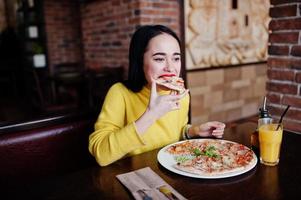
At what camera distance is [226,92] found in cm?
437

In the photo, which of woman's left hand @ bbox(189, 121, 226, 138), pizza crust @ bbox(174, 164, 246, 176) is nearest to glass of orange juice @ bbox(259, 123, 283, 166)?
pizza crust @ bbox(174, 164, 246, 176)

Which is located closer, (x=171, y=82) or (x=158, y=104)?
(x=158, y=104)

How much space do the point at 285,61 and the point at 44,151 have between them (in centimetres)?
151

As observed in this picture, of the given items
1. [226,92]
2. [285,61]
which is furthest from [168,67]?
[226,92]

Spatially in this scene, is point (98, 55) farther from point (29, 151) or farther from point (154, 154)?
point (154, 154)

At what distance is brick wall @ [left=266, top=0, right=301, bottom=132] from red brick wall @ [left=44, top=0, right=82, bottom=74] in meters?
4.07

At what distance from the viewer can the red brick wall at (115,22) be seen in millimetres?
3445

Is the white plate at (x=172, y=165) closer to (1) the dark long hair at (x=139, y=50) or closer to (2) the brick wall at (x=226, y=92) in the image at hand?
(1) the dark long hair at (x=139, y=50)

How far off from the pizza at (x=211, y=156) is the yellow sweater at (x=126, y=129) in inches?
6.7

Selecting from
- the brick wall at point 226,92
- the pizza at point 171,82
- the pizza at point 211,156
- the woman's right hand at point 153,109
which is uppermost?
the pizza at point 171,82

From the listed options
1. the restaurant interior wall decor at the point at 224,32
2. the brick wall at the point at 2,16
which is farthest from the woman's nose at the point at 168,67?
the brick wall at the point at 2,16

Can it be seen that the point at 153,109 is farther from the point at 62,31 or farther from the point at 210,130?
the point at 62,31

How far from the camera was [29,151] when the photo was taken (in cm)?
151

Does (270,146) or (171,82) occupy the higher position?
(171,82)
